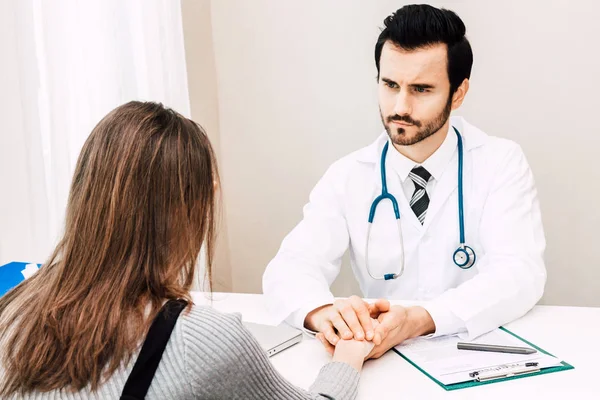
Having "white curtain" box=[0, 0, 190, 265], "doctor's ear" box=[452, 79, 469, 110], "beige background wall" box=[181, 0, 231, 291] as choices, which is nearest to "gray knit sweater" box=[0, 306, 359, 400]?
"white curtain" box=[0, 0, 190, 265]

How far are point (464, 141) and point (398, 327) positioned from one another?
78 centimetres

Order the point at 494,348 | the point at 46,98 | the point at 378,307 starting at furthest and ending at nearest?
the point at 46,98 < the point at 378,307 < the point at 494,348

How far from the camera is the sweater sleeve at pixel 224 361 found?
834mm

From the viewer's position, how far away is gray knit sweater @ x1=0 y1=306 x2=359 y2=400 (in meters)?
0.82

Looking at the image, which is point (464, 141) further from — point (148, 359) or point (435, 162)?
point (148, 359)

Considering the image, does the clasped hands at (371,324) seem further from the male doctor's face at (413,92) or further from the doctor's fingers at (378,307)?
the male doctor's face at (413,92)

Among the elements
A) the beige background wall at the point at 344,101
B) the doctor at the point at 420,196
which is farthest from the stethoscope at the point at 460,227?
the beige background wall at the point at 344,101

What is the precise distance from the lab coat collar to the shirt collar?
1.6 inches

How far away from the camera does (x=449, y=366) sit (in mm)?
1232

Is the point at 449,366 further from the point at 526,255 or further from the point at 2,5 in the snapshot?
the point at 2,5

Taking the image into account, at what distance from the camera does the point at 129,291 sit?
34.1 inches

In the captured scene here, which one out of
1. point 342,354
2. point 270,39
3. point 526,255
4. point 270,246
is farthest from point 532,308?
point 270,39

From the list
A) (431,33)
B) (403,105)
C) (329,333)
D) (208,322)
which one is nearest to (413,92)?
(403,105)

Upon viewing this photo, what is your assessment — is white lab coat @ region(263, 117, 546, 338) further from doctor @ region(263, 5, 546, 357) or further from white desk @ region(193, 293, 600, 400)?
white desk @ region(193, 293, 600, 400)
